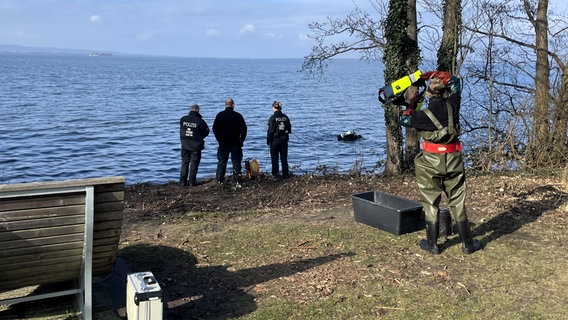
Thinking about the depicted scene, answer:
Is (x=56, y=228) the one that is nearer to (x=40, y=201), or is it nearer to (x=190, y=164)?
(x=40, y=201)

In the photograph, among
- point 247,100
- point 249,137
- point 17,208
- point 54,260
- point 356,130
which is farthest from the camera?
point 247,100

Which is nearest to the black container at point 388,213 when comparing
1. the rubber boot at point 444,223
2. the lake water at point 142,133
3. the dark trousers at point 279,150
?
the rubber boot at point 444,223

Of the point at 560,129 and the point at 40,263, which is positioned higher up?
the point at 560,129

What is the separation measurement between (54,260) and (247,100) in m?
41.5

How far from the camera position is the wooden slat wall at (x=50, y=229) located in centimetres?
385

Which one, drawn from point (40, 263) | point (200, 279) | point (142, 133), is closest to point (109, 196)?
point (40, 263)

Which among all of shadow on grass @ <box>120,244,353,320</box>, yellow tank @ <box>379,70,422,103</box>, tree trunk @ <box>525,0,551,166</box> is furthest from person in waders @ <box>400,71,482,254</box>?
tree trunk @ <box>525,0,551,166</box>

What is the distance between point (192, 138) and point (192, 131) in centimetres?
18

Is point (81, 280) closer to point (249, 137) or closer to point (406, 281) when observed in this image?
point (406, 281)

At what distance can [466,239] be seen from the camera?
6.26 m

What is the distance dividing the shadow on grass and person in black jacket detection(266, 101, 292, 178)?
8.40 m

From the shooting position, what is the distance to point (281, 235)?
22.5 feet

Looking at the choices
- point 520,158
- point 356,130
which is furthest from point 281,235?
point 356,130

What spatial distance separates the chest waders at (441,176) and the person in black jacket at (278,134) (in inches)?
331
